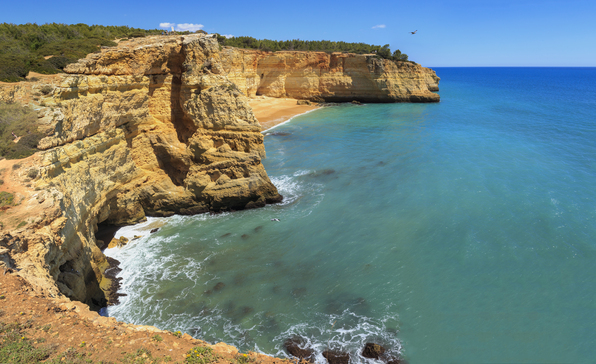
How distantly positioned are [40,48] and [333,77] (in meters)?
51.2

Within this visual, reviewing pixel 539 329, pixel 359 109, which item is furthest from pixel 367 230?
pixel 359 109

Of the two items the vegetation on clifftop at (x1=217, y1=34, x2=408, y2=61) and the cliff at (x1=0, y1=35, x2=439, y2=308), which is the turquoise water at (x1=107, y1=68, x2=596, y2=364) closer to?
the cliff at (x1=0, y1=35, x2=439, y2=308)

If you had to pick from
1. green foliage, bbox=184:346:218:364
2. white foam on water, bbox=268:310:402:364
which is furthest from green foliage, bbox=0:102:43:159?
white foam on water, bbox=268:310:402:364

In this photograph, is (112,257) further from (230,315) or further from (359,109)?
(359,109)

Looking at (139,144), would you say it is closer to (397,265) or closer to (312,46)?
(397,265)

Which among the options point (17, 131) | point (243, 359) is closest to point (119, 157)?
point (17, 131)

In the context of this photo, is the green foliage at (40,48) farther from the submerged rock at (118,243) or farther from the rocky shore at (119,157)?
the submerged rock at (118,243)

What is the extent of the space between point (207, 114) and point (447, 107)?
170 feet

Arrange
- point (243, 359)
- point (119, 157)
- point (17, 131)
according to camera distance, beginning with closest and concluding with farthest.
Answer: point (243, 359) → point (17, 131) → point (119, 157)

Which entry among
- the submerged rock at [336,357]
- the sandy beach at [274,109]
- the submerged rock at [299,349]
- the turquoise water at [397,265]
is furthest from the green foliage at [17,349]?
the sandy beach at [274,109]

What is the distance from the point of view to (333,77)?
6159 cm

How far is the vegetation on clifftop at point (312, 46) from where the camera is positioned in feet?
204

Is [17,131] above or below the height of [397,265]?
above

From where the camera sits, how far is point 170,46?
17500mm
